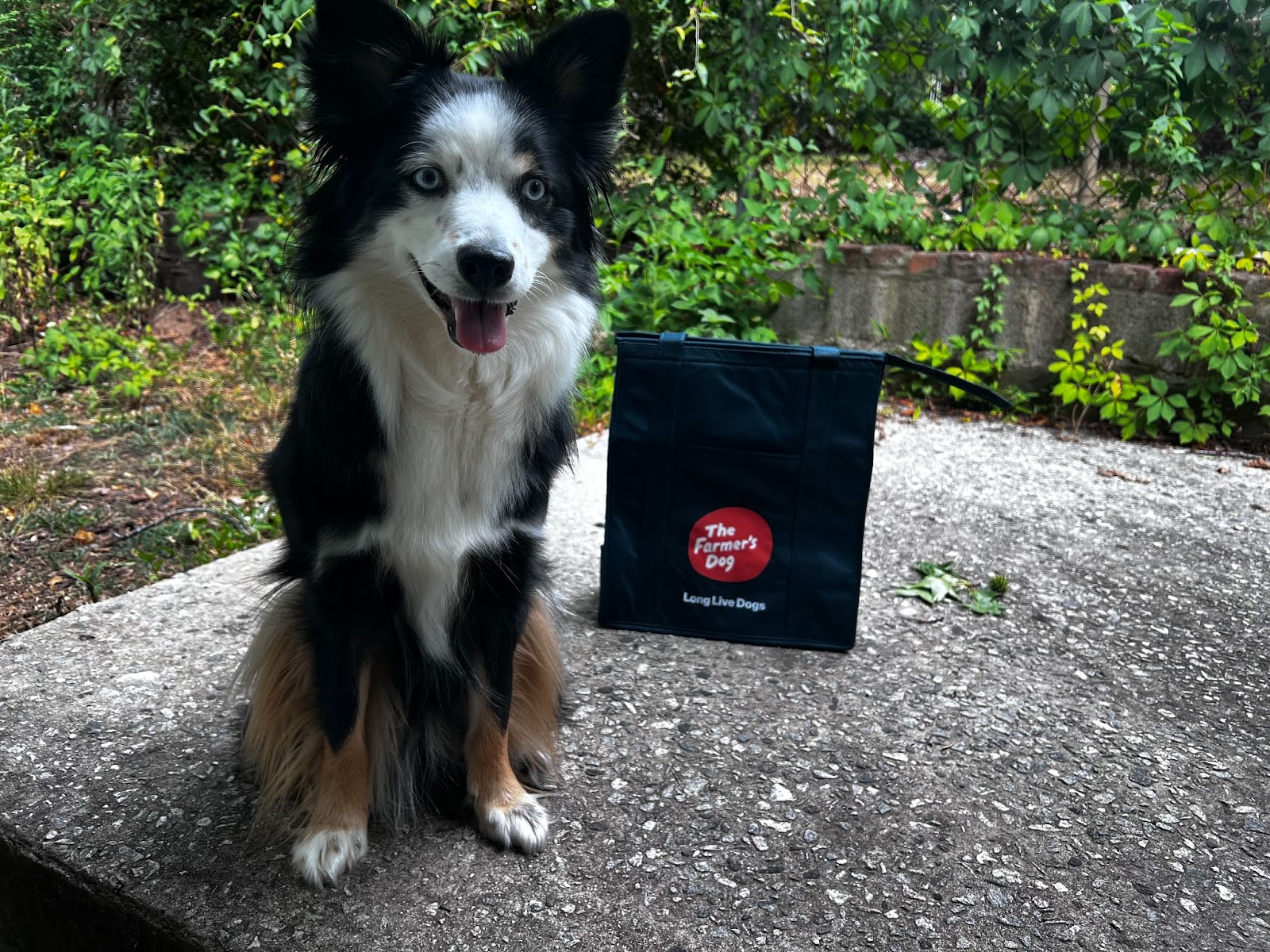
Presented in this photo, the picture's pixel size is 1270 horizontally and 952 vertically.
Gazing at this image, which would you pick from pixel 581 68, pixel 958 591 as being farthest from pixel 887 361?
pixel 581 68

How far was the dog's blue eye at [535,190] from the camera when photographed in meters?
1.66

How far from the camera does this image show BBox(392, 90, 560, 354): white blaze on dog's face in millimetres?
1532

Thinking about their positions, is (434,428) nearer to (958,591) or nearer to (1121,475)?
(958,591)

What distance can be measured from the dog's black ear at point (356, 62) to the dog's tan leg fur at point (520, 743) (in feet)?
3.17

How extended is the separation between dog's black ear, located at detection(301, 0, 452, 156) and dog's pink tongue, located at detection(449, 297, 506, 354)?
0.36 m

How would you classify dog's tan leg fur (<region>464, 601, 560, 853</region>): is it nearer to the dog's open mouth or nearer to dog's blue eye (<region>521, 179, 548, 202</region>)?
the dog's open mouth

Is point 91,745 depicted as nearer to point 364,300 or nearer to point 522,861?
point 522,861

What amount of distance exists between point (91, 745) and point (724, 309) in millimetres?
3294

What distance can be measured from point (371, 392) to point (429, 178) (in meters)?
0.38

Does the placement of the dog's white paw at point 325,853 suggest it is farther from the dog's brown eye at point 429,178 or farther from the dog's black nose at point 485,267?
the dog's brown eye at point 429,178

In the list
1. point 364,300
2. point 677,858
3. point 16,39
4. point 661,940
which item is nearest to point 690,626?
point 677,858

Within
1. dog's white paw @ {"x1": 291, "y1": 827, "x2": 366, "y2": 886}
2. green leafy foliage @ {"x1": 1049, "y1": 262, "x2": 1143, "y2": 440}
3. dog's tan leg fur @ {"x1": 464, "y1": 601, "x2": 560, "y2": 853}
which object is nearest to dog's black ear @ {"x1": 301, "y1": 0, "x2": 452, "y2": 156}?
dog's tan leg fur @ {"x1": 464, "y1": 601, "x2": 560, "y2": 853}

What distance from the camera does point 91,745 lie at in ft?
6.42

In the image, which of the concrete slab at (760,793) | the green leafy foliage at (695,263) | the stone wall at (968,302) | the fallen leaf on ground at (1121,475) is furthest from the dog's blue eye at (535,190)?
the stone wall at (968,302)
